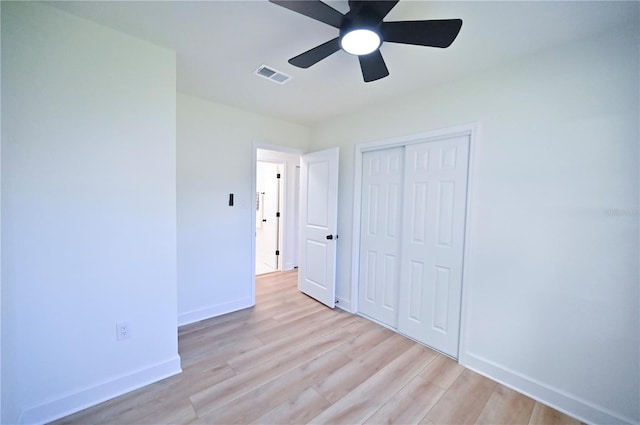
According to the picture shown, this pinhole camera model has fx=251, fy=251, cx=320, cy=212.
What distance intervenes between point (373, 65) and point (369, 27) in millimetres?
314

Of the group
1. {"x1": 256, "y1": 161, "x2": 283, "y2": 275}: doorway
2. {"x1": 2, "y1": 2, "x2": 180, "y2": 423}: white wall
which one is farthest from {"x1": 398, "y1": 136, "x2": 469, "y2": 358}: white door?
{"x1": 256, "y1": 161, "x2": 283, "y2": 275}: doorway

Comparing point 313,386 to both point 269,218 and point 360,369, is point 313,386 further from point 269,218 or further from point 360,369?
point 269,218

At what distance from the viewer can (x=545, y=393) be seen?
171cm

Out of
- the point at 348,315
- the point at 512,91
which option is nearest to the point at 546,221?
the point at 512,91

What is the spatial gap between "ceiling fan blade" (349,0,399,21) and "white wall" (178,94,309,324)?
207 cm

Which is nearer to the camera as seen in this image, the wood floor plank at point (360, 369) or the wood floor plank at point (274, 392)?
the wood floor plank at point (274, 392)

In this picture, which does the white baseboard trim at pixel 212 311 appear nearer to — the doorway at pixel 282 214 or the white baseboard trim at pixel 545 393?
the doorway at pixel 282 214

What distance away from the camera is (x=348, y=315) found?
9.74ft

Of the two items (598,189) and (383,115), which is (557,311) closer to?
(598,189)

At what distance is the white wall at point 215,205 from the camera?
2648 millimetres

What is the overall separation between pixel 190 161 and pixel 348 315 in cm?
247

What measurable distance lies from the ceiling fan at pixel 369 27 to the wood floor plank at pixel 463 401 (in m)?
2.18

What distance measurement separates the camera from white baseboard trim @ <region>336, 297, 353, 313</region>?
3.08 metres

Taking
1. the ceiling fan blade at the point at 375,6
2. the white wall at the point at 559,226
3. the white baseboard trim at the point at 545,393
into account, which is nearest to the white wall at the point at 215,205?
the ceiling fan blade at the point at 375,6
